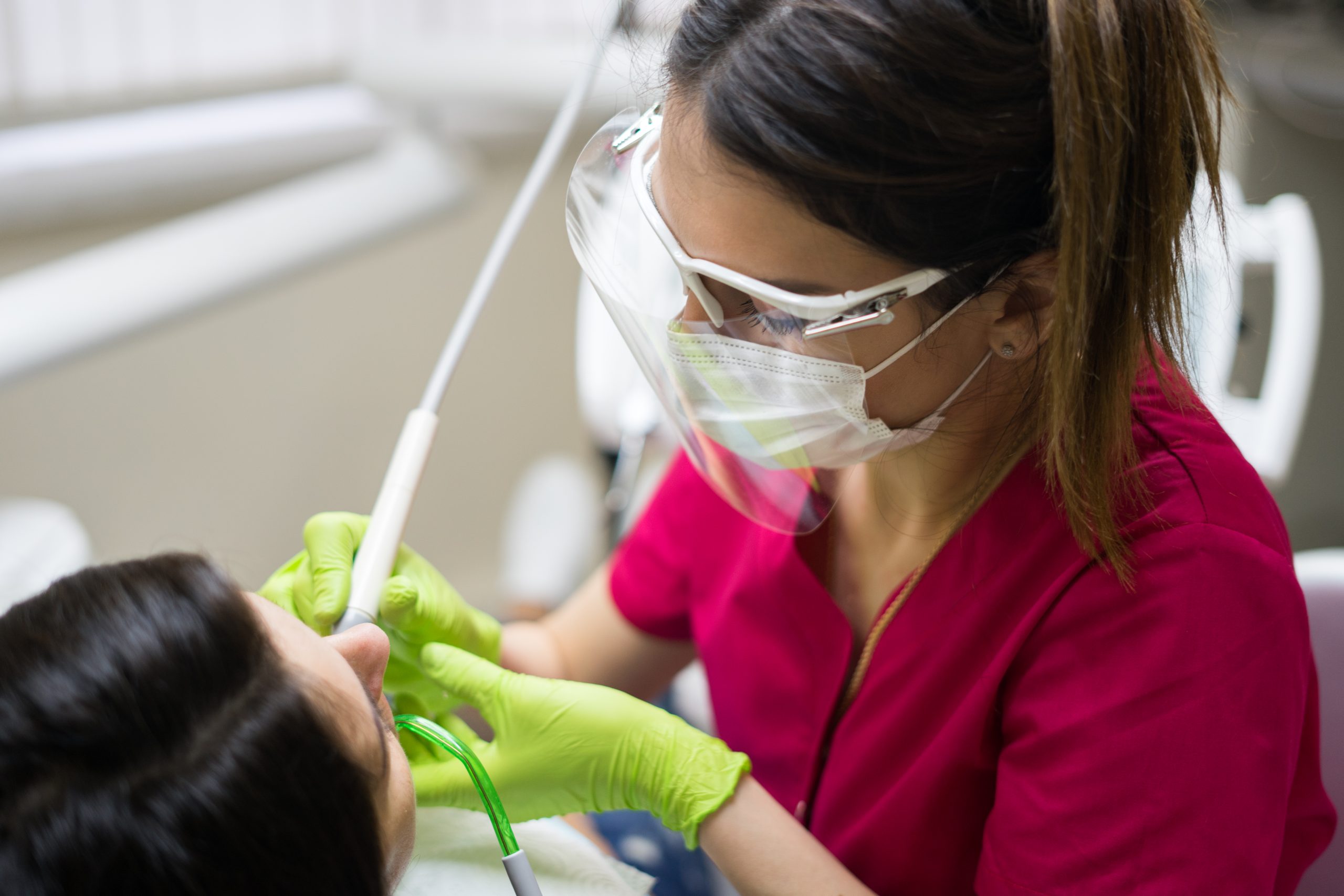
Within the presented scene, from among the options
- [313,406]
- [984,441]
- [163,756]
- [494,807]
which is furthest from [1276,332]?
[313,406]

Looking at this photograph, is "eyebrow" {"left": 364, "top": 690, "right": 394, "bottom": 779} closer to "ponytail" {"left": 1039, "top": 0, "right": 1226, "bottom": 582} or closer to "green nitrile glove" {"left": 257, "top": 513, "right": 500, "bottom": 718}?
"green nitrile glove" {"left": 257, "top": 513, "right": 500, "bottom": 718}

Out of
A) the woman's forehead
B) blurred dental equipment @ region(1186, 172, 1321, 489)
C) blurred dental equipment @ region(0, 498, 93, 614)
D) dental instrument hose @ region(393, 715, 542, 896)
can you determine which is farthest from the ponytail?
blurred dental equipment @ region(0, 498, 93, 614)

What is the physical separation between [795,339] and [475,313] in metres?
0.32

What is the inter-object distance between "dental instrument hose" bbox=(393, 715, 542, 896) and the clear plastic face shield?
1.01 feet

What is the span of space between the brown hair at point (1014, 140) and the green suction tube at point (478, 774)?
0.44m

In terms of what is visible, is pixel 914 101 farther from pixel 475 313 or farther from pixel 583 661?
pixel 583 661

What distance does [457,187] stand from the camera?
4.31 ft

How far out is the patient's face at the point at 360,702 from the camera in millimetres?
631

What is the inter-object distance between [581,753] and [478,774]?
0.52 feet

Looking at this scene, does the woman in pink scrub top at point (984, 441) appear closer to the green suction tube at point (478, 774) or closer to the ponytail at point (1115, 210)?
the ponytail at point (1115, 210)

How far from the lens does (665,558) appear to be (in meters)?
1.13

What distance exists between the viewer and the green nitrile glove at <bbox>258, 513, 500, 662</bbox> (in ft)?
2.80

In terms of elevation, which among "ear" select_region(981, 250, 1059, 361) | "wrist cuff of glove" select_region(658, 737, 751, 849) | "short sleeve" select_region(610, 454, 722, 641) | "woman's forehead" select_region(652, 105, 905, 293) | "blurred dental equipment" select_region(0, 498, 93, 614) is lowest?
"wrist cuff of glove" select_region(658, 737, 751, 849)

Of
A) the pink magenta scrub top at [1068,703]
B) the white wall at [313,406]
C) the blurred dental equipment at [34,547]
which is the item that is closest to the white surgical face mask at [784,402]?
the pink magenta scrub top at [1068,703]
